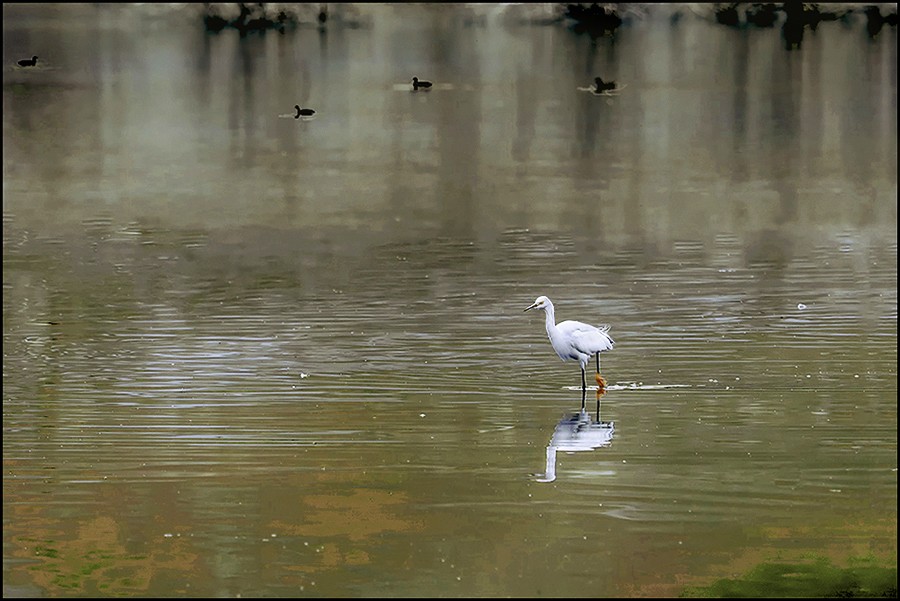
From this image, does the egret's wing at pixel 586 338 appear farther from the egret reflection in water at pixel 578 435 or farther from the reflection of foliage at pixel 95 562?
the reflection of foliage at pixel 95 562

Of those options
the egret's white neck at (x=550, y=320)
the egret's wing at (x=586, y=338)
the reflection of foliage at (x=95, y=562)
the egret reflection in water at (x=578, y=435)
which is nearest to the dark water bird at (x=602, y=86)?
the egret's white neck at (x=550, y=320)

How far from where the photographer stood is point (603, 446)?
44.0 feet

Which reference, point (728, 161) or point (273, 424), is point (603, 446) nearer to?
point (273, 424)

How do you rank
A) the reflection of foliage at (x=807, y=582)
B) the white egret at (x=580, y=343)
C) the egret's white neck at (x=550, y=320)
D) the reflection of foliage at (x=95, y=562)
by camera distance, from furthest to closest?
the egret's white neck at (x=550, y=320)
the white egret at (x=580, y=343)
the reflection of foliage at (x=95, y=562)
the reflection of foliage at (x=807, y=582)

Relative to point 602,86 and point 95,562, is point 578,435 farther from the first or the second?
point 602,86

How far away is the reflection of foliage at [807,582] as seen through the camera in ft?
33.3

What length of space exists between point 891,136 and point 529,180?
11178 mm

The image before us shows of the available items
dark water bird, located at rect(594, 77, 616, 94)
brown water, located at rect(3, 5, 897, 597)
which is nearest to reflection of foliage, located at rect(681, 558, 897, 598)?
brown water, located at rect(3, 5, 897, 597)

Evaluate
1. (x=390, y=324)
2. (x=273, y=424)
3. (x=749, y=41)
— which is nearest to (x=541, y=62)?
(x=749, y=41)

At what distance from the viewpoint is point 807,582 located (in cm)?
1027

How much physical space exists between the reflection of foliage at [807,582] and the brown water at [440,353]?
14cm

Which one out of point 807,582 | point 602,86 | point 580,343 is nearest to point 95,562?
point 807,582

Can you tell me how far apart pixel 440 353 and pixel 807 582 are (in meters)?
7.62

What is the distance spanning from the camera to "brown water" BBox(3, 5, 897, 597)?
1102 cm
